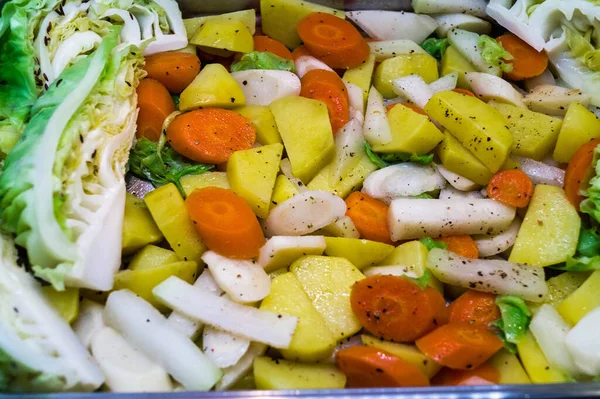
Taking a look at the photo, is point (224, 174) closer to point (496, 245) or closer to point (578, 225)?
point (496, 245)

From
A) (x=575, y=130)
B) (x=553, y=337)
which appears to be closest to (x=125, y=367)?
(x=553, y=337)

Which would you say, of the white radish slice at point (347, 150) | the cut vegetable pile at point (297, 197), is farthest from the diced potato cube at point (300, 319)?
the white radish slice at point (347, 150)

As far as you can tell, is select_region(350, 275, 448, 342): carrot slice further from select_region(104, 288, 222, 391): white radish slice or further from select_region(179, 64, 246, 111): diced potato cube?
select_region(179, 64, 246, 111): diced potato cube

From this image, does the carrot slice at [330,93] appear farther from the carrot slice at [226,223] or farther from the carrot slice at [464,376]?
the carrot slice at [464,376]

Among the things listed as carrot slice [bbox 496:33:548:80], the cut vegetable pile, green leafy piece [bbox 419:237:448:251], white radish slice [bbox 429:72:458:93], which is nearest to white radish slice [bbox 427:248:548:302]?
the cut vegetable pile

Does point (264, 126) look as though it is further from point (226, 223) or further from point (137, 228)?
point (137, 228)

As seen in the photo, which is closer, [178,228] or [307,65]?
[178,228]
